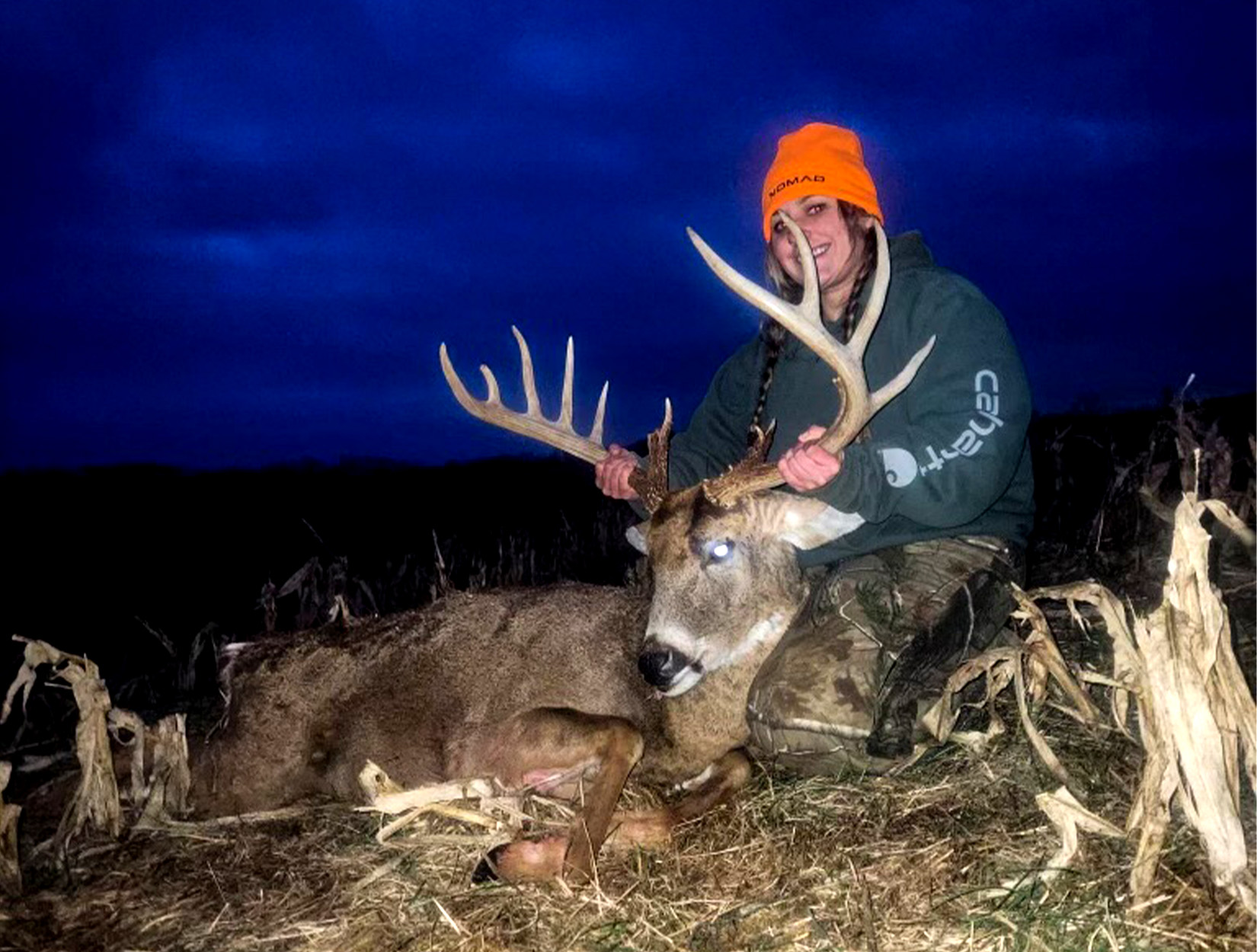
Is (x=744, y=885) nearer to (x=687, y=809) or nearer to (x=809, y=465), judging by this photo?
(x=687, y=809)

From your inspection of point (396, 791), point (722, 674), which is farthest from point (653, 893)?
point (722, 674)

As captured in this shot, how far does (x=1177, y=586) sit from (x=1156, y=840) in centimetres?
56

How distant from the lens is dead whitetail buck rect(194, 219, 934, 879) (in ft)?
12.8

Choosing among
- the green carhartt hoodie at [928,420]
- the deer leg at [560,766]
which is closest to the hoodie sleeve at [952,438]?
the green carhartt hoodie at [928,420]

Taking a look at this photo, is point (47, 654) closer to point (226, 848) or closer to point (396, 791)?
point (226, 848)

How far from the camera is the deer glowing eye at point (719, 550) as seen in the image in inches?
163

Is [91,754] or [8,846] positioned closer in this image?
[8,846]

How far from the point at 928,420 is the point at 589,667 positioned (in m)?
1.54

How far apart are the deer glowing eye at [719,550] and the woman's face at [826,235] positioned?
46.0 inches

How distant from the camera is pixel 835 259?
461cm

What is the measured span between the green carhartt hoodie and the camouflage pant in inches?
6.3

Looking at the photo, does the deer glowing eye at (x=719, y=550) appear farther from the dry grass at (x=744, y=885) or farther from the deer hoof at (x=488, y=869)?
the deer hoof at (x=488, y=869)

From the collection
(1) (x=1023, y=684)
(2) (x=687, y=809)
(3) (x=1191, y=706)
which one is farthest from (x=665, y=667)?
(3) (x=1191, y=706)

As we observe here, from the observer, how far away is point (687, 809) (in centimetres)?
368
